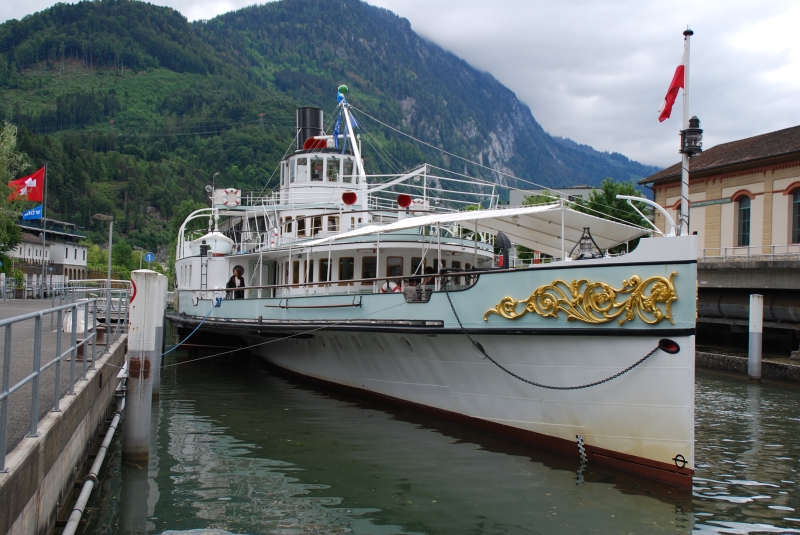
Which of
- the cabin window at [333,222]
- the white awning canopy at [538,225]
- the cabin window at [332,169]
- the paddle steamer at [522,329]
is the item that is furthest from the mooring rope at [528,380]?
the cabin window at [332,169]

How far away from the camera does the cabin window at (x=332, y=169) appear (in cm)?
2169

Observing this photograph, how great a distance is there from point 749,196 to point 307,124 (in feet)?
67.3

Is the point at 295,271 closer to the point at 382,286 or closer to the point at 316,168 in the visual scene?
the point at 382,286

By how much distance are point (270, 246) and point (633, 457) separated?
11.6m

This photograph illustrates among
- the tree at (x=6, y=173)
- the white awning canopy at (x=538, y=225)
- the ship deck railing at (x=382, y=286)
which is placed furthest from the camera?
the tree at (x=6, y=173)

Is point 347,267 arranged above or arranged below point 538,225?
below

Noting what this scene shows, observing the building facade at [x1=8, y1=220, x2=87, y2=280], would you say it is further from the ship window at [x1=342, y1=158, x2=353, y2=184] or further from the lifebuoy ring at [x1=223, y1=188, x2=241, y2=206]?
the ship window at [x1=342, y1=158, x2=353, y2=184]

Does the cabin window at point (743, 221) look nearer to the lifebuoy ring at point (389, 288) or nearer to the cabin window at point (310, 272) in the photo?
the lifebuoy ring at point (389, 288)

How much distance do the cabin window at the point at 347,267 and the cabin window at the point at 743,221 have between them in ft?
76.1

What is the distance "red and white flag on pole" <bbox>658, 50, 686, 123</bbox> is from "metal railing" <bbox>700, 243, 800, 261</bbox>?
60.7 ft

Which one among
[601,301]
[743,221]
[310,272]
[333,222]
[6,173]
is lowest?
[601,301]

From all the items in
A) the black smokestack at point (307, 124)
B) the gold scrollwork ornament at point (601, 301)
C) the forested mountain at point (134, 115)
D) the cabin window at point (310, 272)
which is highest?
the forested mountain at point (134, 115)

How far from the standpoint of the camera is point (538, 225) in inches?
516

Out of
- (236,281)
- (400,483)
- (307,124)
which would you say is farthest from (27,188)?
(400,483)
